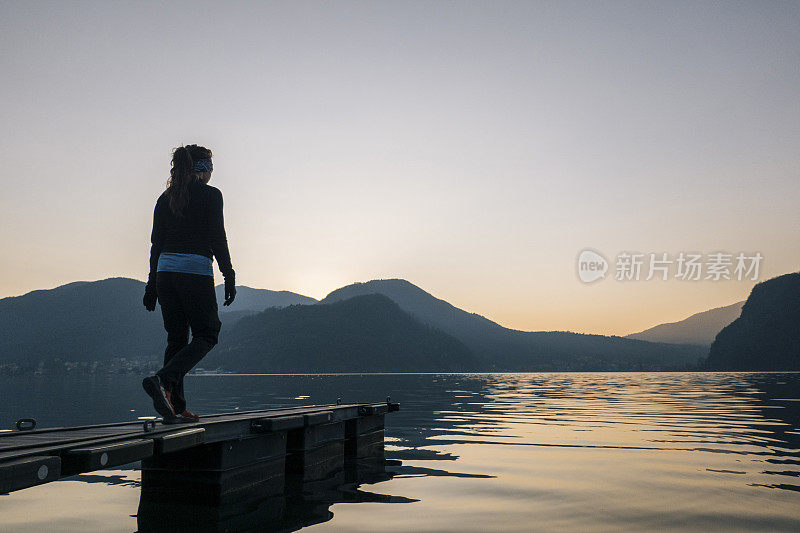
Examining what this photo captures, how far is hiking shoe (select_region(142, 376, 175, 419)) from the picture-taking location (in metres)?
7.46

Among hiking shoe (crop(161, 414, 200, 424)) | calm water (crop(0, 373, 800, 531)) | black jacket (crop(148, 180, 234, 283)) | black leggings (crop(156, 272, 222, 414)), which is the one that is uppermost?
black jacket (crop(148, 180, 234, 283))

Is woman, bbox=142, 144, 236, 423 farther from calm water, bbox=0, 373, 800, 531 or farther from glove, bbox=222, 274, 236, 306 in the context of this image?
calm water, bbox=0, 373, 800, 531

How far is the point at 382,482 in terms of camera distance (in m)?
11.4

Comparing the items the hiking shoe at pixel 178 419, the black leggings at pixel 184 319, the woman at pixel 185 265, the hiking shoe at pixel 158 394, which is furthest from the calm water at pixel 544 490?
the woman at pixel 185 265

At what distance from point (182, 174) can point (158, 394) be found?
9.44ft

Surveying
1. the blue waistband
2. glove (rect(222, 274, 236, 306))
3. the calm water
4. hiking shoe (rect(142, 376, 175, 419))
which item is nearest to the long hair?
the blue waistband

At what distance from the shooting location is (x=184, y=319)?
8.19 metres

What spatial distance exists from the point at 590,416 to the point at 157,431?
23718mm

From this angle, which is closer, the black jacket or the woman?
the woman

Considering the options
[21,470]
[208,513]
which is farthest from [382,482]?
[21,470]

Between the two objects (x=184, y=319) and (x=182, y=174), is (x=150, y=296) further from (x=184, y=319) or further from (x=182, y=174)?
(x=182, y=174)

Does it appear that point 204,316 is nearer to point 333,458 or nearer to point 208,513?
point 208,513

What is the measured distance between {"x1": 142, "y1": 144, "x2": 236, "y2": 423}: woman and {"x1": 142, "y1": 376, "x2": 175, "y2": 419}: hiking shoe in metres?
0.02

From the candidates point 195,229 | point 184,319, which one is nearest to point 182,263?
point 195,229
